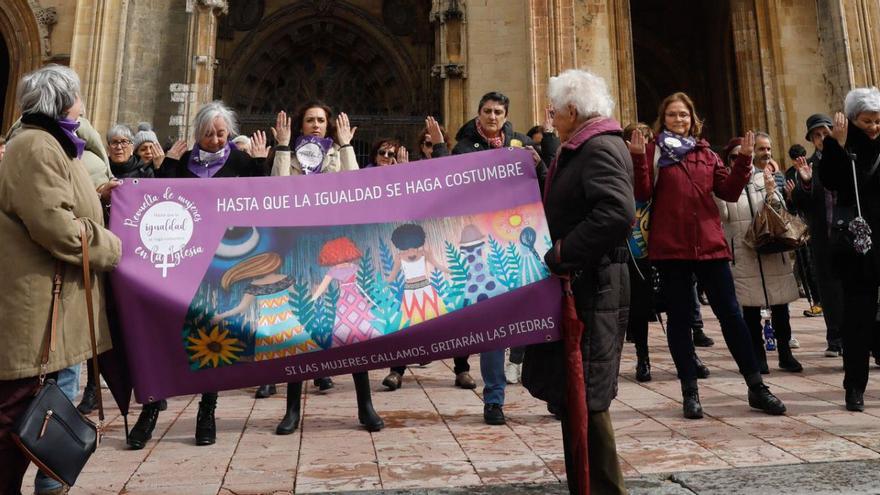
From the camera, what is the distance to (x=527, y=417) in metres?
4.54

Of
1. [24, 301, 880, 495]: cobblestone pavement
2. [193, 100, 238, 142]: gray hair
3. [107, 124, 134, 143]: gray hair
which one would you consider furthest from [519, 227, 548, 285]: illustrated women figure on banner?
[107, 124, 134, 143]: gray hair

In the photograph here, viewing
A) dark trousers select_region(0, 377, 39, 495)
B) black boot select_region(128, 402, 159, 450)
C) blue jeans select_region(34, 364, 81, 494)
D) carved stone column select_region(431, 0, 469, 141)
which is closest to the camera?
dark trousers select_region(0, 377, 39, 495)

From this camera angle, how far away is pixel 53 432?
97.7 inches

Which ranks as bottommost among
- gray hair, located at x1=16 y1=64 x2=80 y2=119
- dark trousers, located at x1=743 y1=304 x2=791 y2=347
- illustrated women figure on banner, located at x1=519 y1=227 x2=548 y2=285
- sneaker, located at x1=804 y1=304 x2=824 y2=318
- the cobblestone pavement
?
the cobblestone pavement

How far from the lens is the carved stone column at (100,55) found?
41.5 feet

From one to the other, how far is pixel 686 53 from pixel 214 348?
2181cm

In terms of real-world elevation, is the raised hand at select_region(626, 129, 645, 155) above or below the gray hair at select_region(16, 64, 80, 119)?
above

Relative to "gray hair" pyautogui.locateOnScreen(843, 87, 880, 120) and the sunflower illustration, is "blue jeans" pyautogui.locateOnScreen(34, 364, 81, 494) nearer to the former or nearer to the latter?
the sunflower illustration

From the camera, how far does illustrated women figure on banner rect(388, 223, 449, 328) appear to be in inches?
133

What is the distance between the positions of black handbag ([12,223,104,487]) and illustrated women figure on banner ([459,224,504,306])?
189 cm

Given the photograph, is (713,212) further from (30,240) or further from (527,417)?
(30,240)

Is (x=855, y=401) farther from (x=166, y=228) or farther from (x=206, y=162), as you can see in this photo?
(x=206, y=162)

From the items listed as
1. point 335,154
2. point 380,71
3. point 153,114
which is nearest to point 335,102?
point 380,71

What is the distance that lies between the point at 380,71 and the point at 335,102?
1.67 meters
